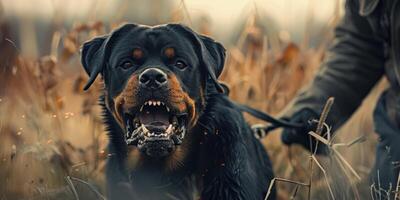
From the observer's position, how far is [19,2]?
6062 mm

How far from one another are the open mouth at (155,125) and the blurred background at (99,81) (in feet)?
1.11

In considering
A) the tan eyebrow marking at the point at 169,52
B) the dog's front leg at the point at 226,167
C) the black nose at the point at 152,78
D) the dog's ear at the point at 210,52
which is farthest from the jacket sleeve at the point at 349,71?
the black nose at the point at 152,78

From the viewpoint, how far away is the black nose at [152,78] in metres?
4.09

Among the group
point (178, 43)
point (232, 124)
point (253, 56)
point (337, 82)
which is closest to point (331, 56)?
point (337, 82)

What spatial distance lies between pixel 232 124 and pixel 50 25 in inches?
80.4

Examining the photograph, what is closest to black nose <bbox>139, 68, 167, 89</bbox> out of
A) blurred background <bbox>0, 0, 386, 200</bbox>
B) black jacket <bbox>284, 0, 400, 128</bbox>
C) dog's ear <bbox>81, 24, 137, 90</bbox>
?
dog's ear <bbox>81, 24, 137, 90</bbox>

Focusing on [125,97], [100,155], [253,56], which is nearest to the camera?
[125,97]

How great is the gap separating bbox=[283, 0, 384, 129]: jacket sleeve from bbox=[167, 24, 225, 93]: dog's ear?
1193 mm

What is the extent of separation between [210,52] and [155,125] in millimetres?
426

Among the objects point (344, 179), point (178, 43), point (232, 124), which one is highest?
point (178, 43)

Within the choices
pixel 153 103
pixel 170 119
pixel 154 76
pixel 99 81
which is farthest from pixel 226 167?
pixel 99 81

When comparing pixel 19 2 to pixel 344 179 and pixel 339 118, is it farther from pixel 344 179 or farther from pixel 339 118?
pixel 344 179

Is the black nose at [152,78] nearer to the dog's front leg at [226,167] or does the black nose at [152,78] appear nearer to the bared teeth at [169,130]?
the bared teeth at [169,130]

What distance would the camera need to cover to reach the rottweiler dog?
419 centimetres
